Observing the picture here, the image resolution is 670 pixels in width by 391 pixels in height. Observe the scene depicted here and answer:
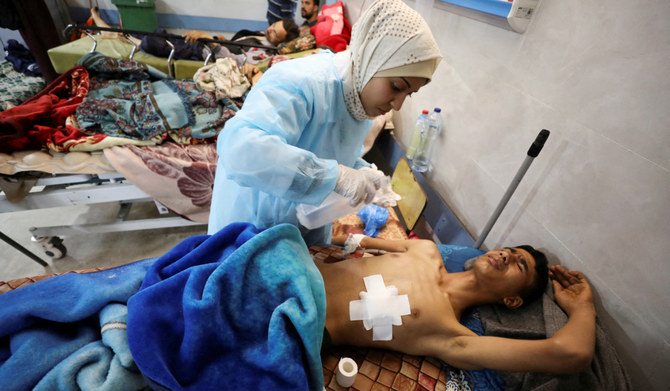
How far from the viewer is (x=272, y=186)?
35.7 inches

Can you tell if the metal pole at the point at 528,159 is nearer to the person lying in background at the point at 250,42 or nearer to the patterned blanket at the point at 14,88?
the person lying in background at the point at 250,42

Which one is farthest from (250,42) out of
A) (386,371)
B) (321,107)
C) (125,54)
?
(386,371)

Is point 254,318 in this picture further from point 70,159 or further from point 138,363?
point 70,159

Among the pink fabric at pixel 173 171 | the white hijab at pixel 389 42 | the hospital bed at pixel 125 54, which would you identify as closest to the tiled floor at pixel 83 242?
the pink fabric at pixel 173 171

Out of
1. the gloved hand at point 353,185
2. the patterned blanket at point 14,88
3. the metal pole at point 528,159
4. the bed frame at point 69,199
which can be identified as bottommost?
→ the bed frame at point 69,199

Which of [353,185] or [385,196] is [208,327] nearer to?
[353,185]

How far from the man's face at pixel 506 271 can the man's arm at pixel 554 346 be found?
0.11 m

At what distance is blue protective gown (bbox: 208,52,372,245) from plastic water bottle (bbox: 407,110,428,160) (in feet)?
2.46

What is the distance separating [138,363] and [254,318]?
10.9 inches

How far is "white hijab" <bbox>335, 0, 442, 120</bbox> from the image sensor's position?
2.85 feet

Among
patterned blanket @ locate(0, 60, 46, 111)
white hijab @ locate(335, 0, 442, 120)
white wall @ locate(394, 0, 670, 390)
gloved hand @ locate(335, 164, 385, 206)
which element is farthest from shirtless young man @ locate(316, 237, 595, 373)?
patterned blanket @ locate(0, 60, 46, 111)

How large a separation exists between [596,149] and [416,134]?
1.06 meters

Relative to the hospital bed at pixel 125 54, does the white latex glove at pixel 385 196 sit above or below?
above

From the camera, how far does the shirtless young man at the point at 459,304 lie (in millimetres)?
947
